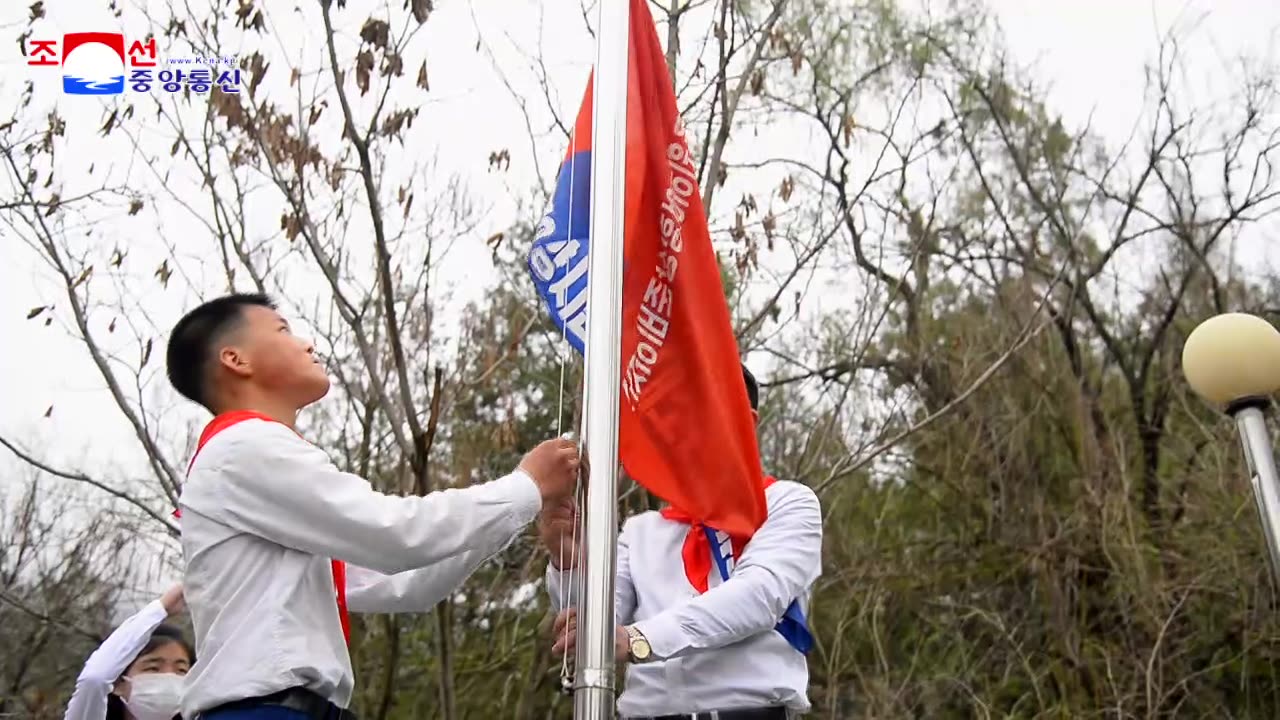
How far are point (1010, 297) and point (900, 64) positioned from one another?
215cm

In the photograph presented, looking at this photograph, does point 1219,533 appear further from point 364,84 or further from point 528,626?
point 364,84

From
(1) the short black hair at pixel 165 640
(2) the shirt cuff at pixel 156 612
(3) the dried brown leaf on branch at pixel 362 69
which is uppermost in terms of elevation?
(3) the dried brown leaf on branch at pixel 362 69

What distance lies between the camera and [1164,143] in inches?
448

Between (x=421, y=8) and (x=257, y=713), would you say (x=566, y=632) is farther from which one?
(x=421, y=8)

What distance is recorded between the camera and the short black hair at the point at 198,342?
294cm

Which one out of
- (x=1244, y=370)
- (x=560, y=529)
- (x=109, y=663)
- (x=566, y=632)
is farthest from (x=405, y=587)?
(x=1244, y=370)

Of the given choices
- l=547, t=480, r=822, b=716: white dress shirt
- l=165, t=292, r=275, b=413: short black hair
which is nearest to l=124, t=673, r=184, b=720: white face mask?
l=165, t=292, r=275, b=413: short black hair

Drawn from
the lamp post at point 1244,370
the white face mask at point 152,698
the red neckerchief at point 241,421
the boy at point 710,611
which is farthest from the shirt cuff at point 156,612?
the lamp post at point 1244,370

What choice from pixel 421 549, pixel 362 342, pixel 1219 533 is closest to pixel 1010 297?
pixel 1219 533

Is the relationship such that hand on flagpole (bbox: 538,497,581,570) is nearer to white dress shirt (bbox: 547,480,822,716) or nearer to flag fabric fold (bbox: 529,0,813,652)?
white dress shirt (bbox: 547,480,822,716)

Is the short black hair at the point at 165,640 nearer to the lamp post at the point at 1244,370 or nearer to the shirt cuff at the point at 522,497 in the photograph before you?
the shirt cuff at the point at 522,497

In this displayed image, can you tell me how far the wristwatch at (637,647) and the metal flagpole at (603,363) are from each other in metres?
0.42

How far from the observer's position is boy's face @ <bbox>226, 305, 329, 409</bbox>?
288cm

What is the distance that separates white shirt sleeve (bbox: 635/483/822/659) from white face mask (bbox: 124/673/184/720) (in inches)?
63.0
